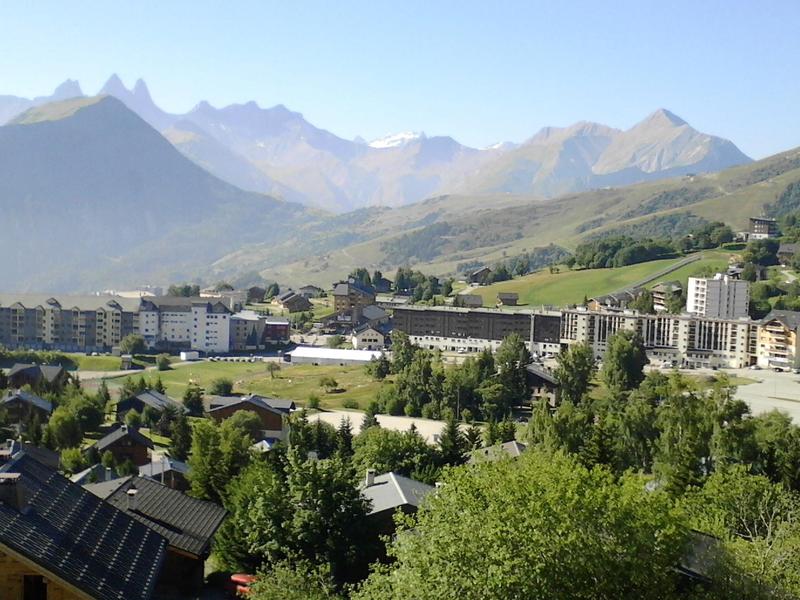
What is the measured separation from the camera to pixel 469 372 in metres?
62.0

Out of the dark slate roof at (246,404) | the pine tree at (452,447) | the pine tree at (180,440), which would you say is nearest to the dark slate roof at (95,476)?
the pine tree at (180,440)

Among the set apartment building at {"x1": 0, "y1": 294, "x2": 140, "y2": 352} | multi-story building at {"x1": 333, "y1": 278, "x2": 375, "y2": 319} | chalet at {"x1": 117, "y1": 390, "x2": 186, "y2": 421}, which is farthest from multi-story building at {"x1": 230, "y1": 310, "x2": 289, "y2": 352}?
chalet at {"x1": 117, "y1": 390, "x2": 186, "y2": 421}


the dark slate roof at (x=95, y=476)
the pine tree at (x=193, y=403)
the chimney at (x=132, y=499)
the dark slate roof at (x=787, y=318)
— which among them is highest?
the dark slate roof at (x=787, y=318)

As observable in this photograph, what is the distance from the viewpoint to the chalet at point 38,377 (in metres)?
59.2

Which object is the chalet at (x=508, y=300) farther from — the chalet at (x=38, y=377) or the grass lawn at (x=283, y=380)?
the chalet at (x=38, y=377)

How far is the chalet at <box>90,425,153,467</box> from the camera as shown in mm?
41219

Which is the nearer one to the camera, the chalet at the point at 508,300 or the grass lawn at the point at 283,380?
the grass lawn at the point at 283,380

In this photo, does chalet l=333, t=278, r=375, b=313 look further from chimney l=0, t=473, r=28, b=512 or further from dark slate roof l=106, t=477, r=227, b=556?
chimney l=0, t=473, r=28, b=512

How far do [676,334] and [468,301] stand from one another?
2726 centimetres

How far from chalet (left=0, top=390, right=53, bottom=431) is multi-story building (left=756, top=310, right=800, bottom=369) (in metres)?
56.2

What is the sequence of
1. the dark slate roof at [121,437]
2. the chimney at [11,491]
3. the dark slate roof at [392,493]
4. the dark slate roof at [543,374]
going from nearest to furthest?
the chimney at [11,491] → the dark slate roof at [392,493] → the dark slate roof at [121,437] → the dark slate roof at [543,374]

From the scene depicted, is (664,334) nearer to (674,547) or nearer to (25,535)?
(674,547)

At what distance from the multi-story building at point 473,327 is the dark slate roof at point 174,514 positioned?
70901 millimetres

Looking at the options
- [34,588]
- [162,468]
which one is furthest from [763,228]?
[34,588]
